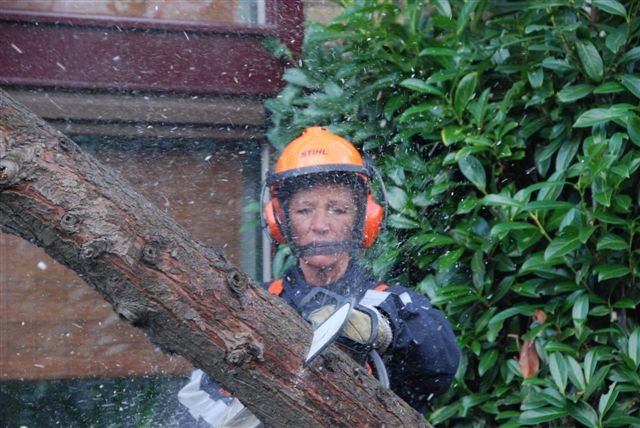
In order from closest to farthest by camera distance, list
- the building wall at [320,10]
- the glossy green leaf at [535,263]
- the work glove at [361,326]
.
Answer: the work glove at [361,326], the glossy green leaf at [535,263], the building wall at [320,10]

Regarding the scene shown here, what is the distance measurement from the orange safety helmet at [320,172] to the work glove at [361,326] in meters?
0.41

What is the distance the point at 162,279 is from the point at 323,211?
1.08 metres

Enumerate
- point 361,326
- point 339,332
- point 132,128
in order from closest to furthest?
point 339,332 → point 361,326 → point 132,128

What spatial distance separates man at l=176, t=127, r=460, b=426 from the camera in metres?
2.37

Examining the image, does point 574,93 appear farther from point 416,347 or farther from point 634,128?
point 416,347

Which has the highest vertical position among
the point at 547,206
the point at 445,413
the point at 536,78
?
the point at 536,78

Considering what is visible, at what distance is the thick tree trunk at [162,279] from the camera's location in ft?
5.15

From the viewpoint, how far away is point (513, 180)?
11.2 feet

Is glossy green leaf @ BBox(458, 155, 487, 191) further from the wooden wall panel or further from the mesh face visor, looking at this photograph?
the wooden wall panel

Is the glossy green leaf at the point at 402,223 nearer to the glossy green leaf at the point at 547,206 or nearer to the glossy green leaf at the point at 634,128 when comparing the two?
the glossy green leaf at the point at 547,206

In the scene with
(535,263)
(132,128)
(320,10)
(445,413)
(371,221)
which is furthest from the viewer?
(320,10)

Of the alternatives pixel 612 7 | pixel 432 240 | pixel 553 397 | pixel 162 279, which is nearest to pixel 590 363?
pixel 553 397

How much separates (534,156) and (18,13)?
2.31 meters

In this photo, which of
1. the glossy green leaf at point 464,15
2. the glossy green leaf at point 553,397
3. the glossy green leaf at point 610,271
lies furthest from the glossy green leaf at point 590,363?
the glossy green leaf at point 464,15
